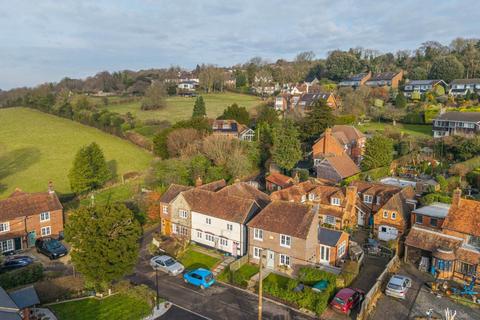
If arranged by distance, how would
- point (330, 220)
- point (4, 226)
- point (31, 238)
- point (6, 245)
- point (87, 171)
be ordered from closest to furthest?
point (6, 245)
point (4, 226)
point (31, 238)
point (330, 220)
point (87, 171)

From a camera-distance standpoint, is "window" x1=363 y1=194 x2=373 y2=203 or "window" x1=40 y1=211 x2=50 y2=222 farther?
"window" x1=363 y1=194 x2=373 y2=203

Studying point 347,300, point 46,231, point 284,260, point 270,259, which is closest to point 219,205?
point 270,259

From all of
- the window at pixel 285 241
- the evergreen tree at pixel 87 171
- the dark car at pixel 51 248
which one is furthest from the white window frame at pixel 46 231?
the window at pixel 285 241

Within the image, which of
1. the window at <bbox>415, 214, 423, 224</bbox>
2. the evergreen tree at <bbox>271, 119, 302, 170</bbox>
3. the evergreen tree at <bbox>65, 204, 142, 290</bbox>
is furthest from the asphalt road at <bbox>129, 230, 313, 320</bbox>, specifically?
the evergreen tree at <bbox>271, 119, 302, 170</bbox>

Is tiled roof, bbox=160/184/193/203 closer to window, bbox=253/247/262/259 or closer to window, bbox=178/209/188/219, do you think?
window, bbox=178/209/188/219

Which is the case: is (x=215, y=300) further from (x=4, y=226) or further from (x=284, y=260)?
(x=4, y=226)

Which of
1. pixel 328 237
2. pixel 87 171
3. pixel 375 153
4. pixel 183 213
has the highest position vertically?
pixel 375 153
